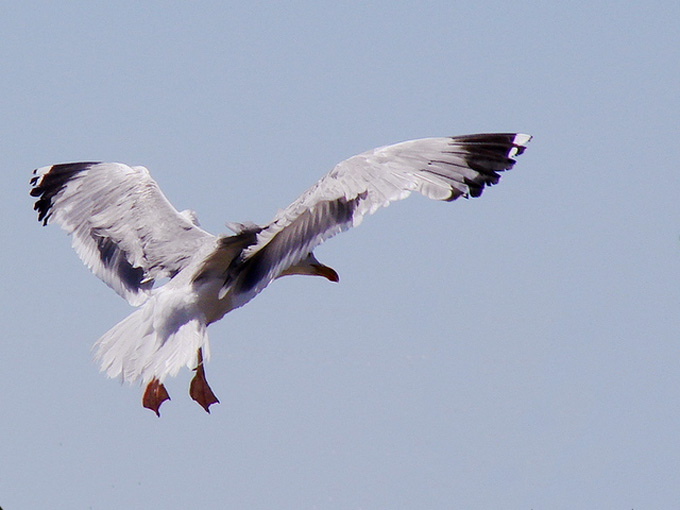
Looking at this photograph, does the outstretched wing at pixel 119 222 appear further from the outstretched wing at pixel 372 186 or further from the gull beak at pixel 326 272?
the outstretched wing at pixel 372 186

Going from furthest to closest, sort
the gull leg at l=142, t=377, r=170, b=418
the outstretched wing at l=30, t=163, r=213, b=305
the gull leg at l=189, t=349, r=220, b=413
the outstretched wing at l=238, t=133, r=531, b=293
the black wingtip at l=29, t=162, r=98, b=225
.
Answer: the black wingtip at l=29, t=162, r=98, b=225
the gull leg at l=189, t=349, r=220, b=413
the outstretched wing at l=30, t=163, r=213, b=305
the gull leg at l=142, t=377, r=170, b=418
the outstretched wing at l=238, t=133, r=531, b=293

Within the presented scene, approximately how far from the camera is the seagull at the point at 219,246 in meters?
7.20

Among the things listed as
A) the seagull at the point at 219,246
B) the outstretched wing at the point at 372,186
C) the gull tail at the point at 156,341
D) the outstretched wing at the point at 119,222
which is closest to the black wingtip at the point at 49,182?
the outstretched wing at the point at 119,222

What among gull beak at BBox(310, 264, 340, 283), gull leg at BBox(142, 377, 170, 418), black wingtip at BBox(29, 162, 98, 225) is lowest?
gull leg at BBox(142, 377, 170, 418)

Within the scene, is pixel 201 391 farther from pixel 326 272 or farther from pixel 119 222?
pixel 119 222

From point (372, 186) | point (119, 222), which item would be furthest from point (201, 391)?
point (372, 186)

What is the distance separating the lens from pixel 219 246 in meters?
→ 7.77

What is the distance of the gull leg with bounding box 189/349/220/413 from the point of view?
873cm

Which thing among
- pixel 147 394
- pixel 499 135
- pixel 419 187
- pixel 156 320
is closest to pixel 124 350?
pixel 156 320

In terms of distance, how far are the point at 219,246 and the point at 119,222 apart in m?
1.39

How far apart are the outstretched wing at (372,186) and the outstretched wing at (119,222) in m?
1.00

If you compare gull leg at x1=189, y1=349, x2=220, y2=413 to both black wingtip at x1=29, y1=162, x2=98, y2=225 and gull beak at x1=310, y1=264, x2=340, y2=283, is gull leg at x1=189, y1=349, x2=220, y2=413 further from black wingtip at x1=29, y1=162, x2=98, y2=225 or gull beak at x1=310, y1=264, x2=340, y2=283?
black wingtip at x1=29, y1=162, x2=98, y2=225

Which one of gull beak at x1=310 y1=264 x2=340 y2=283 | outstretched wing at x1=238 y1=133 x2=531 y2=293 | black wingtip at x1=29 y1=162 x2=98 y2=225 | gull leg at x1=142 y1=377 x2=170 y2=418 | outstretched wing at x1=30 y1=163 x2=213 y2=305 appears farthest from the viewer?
black wingtip at x1=29 y1=162 x2=98 y2=225

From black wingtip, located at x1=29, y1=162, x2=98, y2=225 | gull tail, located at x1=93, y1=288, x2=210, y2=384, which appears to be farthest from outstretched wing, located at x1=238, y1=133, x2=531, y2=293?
black wingtip, located at x1=29, y1=162, x2=98, y2=225
